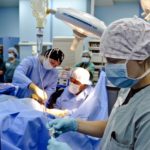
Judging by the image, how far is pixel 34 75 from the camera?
7.77ft

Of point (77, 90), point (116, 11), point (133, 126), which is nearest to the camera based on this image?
point (133, 126)

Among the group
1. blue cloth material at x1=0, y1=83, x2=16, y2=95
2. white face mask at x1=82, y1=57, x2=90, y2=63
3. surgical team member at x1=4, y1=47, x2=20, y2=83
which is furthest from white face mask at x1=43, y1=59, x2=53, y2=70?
surgical team member at x1=4, y1=47, x2=20, y2=83

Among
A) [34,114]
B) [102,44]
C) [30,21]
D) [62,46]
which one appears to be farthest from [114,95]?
[30,21]

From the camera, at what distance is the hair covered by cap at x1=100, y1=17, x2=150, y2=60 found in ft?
2.59

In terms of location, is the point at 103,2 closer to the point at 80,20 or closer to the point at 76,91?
the point at 76,91

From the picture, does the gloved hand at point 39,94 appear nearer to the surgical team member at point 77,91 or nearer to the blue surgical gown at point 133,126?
the surgical team member at point 77,91

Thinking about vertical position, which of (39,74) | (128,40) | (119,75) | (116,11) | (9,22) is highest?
(116,11)

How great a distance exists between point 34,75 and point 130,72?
1657mm

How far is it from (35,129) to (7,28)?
589 cm

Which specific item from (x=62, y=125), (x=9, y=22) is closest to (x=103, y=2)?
(x=9, y=22)

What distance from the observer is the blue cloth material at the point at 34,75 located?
2.29 m

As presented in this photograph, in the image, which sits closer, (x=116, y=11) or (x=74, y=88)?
(x=74, y=88)

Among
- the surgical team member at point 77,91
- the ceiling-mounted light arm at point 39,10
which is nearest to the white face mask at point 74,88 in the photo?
the surgical team member at point 77,91

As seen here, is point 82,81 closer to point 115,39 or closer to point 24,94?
point 24,94
